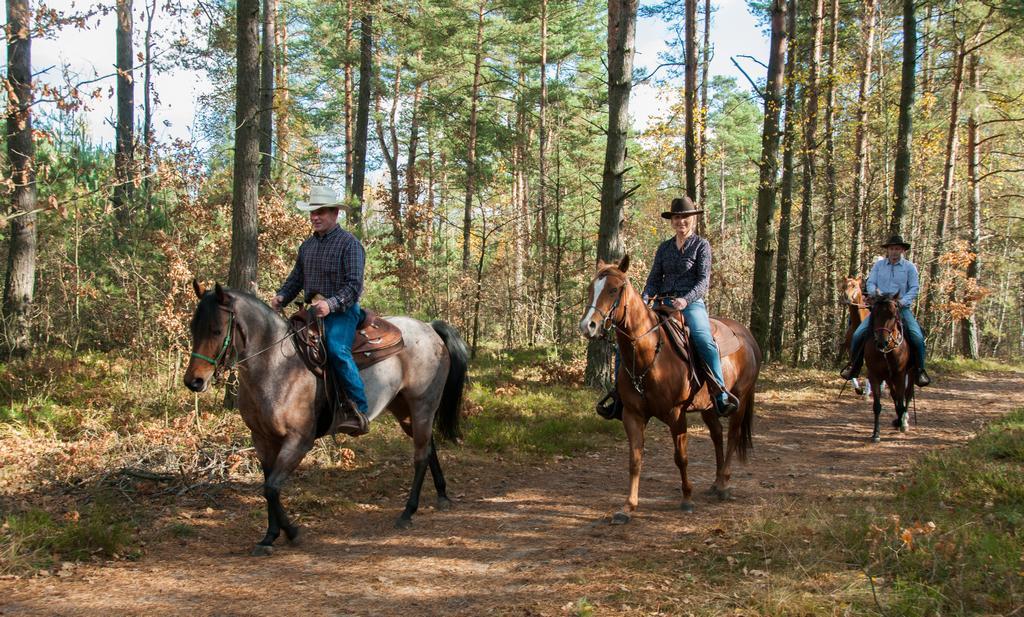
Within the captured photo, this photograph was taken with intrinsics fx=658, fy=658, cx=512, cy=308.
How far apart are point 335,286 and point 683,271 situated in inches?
132

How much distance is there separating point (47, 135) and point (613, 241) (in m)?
7.76

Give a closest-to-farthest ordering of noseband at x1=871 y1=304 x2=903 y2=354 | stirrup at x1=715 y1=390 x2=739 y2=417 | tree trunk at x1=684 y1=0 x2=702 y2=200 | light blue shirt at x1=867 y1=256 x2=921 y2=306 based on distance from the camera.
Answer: stirrup at x1=715 y1=390 x2=739 y2=417 < noseband at x1=871 y1=304 x2=903 y2=354 < light blue shirt at x1=867 y1=256 x2=921 y2=306 < tree trunk at x1=684 y1=0 x2=702 y2=200

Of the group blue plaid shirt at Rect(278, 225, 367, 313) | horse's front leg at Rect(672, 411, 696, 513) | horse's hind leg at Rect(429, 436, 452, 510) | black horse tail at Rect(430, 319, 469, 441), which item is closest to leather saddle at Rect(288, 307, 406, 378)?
blue plaid shirt at Rect(278, 225, 367, 313)

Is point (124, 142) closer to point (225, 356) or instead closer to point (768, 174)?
point (225, 356)

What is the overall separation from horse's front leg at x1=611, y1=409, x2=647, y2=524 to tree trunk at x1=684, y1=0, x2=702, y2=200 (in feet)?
34.1

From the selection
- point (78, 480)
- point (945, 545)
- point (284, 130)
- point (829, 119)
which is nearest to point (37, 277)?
point (78, 480)

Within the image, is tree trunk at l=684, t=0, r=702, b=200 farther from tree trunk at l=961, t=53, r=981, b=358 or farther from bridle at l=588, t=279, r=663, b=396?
tree trunk at l=961, t=53, r=981, b=358

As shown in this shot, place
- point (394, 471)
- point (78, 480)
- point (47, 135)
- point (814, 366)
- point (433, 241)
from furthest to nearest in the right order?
1. point (433, 241)
2. point (814, 366)
3. point (394, 471)
4. point (47, 135)
5. point (78, 480)

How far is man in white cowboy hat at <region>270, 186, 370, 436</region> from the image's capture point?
5602 mm

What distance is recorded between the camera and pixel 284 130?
992 inches

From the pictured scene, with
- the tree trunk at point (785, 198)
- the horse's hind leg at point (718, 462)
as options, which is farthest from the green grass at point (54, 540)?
the tree trunk at point (785, 198)

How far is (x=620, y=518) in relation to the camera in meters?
5.77

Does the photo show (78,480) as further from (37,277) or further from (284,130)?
(284,130)

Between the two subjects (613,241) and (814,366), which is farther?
(814,366)
